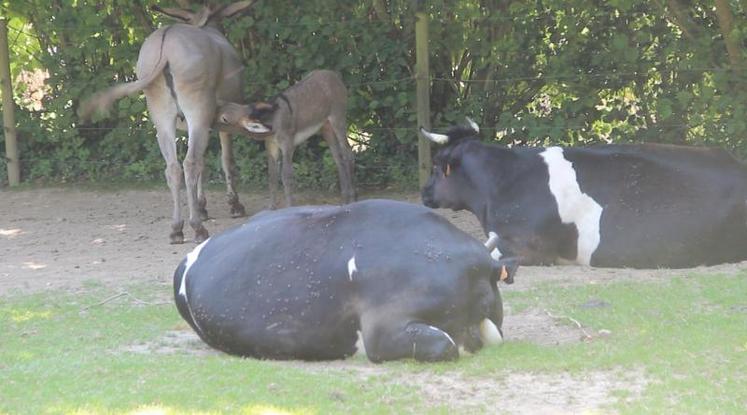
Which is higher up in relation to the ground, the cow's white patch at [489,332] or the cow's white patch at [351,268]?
the cow's white patch at [351,268]

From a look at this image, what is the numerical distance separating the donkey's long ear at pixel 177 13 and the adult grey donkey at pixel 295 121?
58.3 inches

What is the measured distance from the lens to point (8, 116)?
14.8 metres

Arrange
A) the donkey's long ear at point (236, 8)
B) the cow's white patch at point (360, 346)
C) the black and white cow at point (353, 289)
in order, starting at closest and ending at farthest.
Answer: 1. the black and white cow at point (353, 289)
2. the cow's white patch at point (360, 346)
3. the donkey's long ear at point (236, 8)

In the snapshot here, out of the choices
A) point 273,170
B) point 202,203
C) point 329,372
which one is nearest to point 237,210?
point 202,203

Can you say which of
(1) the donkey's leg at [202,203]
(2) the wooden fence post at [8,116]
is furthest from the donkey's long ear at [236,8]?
(2) the wooden fence post at [8,116]

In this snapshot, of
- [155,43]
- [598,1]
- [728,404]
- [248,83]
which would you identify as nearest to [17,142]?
[248,83]

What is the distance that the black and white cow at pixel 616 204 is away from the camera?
28.1ft

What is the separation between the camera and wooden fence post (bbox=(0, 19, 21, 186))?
14516 millimetres

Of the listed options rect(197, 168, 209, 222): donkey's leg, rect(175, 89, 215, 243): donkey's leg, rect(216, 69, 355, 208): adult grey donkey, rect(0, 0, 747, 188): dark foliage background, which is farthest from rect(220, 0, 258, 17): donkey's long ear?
rect(197, 168, 209, 222): donkey's leg

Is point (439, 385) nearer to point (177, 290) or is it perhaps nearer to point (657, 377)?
point (657, 377)

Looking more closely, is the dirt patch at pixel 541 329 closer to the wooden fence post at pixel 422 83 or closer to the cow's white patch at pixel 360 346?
the cow's white patch at pixel 360 346

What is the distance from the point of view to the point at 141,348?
6.38 meters

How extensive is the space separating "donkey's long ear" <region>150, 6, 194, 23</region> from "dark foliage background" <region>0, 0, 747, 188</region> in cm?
123

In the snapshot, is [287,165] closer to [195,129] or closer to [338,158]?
[338,158]
